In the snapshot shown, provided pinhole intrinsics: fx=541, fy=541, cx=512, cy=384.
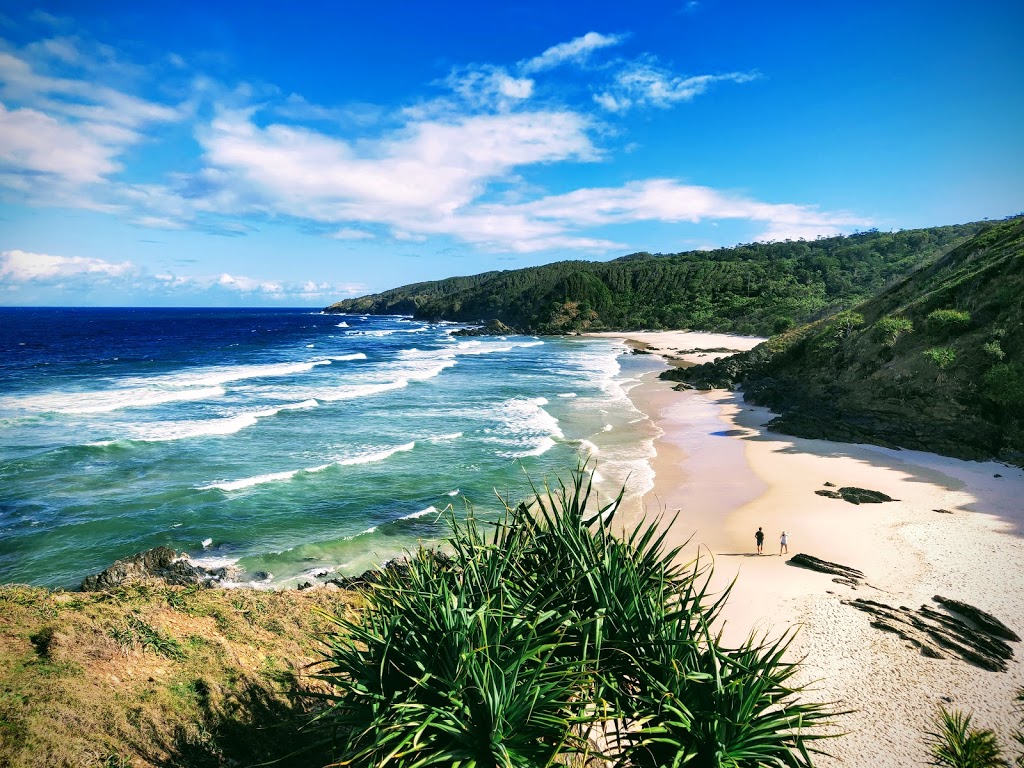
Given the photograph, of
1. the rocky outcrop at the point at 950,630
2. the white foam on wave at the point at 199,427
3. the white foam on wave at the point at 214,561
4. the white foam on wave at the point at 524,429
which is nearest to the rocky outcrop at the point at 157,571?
the white foam on wave at the point at 214,561

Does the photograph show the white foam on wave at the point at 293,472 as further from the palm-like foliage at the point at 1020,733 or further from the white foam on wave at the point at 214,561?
the palm-like foliage at the point at 1020,733

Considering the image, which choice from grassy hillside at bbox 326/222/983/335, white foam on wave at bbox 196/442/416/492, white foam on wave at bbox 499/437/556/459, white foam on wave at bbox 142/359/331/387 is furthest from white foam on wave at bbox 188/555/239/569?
grassy hillside at bbox 326/222/983/335

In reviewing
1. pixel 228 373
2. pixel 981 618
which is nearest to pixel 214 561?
pixel 981 618

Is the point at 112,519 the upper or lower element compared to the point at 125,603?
lower

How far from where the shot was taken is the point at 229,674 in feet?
23.7

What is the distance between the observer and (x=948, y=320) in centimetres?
2653

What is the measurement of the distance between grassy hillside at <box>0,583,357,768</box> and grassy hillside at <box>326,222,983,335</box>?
7027 cm

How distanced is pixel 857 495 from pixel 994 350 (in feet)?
39.0

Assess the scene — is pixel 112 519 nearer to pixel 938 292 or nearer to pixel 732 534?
pixel 732 534

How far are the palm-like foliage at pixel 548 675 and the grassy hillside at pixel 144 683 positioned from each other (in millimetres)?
1318

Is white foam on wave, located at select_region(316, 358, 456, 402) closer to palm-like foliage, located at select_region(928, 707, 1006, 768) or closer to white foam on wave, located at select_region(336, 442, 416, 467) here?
white foam on wave, located at select_region(336, 442, 416, 467)

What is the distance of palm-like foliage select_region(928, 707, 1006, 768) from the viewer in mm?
6836

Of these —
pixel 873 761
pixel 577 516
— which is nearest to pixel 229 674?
pixel 577 516

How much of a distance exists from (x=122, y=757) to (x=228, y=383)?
4172 centimetres
